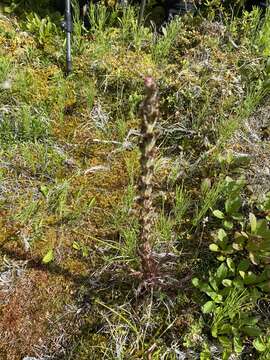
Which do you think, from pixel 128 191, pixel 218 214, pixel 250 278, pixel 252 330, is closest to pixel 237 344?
pixel 252 330

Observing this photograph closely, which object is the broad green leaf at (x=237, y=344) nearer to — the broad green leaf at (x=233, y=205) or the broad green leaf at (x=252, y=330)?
the broad green leaf at (x=252, y=330)

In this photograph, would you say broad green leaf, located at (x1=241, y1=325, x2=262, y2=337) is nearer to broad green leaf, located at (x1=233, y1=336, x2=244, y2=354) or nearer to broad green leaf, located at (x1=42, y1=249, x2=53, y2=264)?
broad green leaf, located at (x1=233, y1=336, x2=244, y2=354)

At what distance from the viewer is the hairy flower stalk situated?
142cm

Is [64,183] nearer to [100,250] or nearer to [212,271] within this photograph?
[100,250]

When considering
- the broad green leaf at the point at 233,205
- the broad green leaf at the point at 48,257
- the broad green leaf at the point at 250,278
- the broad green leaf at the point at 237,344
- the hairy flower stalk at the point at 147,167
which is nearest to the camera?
the hairy flower stalk at the point at 147,167

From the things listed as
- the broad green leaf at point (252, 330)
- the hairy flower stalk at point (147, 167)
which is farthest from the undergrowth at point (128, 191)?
the hairy flower stalk at point (147, 167)

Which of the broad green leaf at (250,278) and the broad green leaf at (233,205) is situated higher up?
the broad green leaf at (233,205)

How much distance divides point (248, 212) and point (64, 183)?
118cm

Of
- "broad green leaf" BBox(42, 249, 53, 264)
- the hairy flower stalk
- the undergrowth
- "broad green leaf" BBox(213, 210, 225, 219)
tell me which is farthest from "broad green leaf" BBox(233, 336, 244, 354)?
"broad green leaf" BBox(42, 249, 53, 264)

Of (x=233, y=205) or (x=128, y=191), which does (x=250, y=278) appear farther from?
(x=128, y=191)

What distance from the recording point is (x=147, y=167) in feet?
5.47

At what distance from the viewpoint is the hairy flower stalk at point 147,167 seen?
142 cm

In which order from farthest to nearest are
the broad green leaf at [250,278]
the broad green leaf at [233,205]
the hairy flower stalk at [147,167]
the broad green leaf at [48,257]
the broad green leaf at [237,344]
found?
the broad green leaf at [233,205] → the broad green leaf at [48,257] → the broad green leaf at [250,278] → the broad green leaf at [237,344] → the hairy flower stalk at [147,167]

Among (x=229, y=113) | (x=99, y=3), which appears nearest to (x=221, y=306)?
(x=229, y=113)
